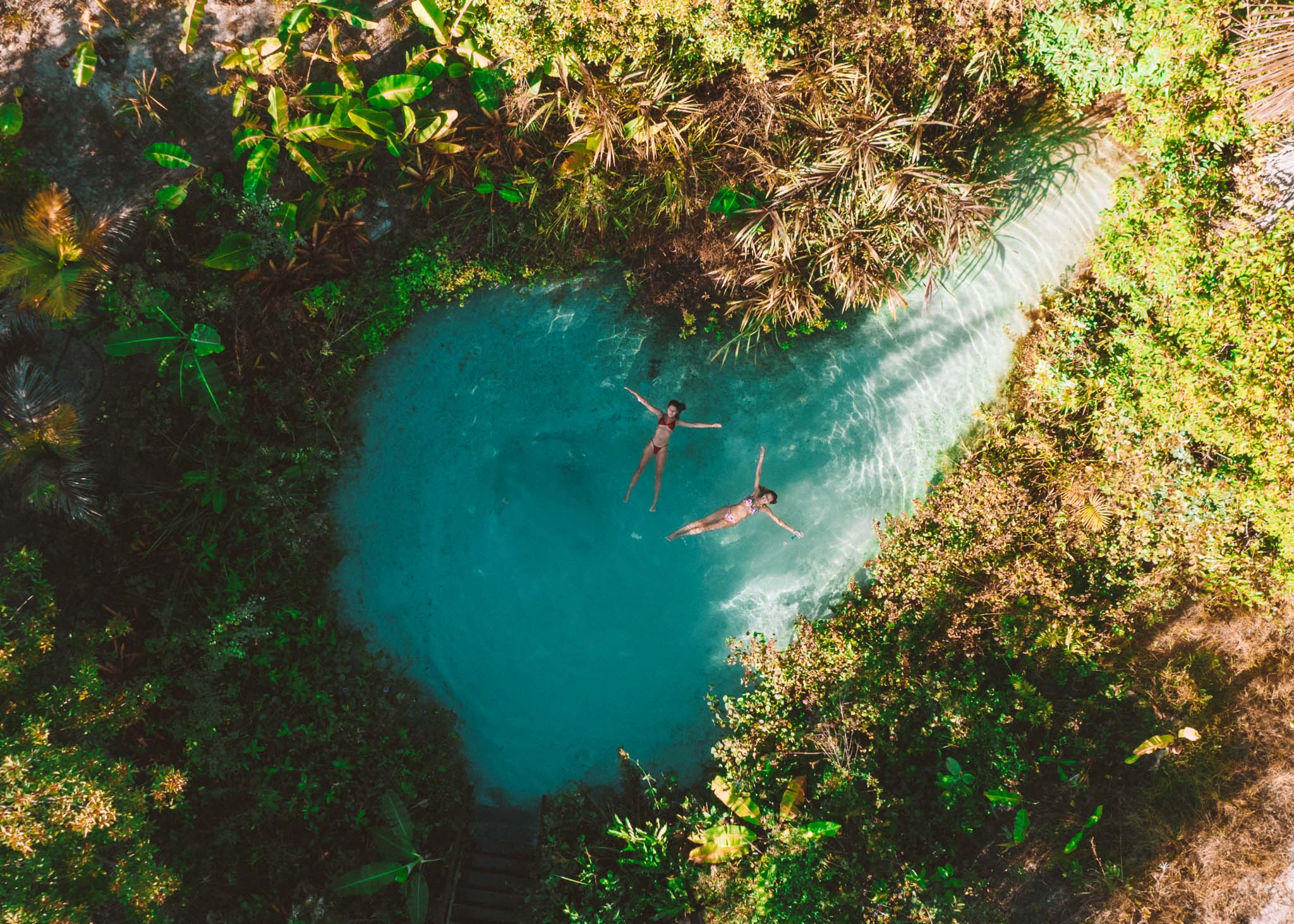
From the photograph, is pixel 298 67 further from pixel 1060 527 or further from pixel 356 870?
pixel 1060 527

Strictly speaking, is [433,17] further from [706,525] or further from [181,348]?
[706,525]

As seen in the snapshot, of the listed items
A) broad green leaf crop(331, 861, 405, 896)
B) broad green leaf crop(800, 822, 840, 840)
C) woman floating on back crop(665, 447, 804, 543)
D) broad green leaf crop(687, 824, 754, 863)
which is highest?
woman floating on back crop(665, 447, 804, 543)

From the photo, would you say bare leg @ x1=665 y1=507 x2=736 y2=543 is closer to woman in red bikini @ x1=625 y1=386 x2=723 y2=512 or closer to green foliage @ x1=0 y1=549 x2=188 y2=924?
woman in red bikini @ x1=625 y1=386 x2=723 y2=512

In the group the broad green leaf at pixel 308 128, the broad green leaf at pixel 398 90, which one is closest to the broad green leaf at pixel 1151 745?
the broad green leaf at pixel 398 90

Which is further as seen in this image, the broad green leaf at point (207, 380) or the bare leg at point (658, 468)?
the bare leg at point (658, 468)

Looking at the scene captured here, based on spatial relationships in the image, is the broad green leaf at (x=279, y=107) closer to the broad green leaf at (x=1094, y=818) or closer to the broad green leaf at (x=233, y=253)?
the broad green leaf at (x=233, y=253)

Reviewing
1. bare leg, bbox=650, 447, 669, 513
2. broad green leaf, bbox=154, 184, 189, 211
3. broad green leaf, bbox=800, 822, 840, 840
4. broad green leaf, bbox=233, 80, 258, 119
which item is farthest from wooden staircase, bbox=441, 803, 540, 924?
broad green leaf, bbox=233, 80, 258, 119
